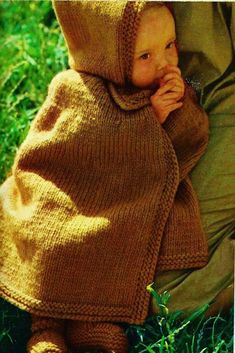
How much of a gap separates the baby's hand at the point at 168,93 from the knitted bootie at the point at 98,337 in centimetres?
66

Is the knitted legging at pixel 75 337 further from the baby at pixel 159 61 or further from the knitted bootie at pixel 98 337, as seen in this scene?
the baby at pixel 159 61

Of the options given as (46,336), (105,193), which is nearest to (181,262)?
(105,193)

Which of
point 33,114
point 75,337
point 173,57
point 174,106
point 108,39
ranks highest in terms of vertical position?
point 108,39

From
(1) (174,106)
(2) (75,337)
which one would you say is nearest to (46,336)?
(2) (75,337)

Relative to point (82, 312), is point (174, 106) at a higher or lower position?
higher

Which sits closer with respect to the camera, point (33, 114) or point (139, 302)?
point (139, 302)

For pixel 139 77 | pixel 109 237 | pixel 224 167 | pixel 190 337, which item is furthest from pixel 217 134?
pixel 190 337

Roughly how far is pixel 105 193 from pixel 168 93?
358 mm

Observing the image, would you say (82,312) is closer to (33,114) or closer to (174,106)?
(174,106)

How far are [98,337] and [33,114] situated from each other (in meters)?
1.24

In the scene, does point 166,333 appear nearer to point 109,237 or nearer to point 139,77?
point 109,237

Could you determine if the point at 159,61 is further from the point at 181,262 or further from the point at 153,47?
the point at 181,262

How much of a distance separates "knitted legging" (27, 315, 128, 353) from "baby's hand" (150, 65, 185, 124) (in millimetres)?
669

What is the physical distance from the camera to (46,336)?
2.23 meters
